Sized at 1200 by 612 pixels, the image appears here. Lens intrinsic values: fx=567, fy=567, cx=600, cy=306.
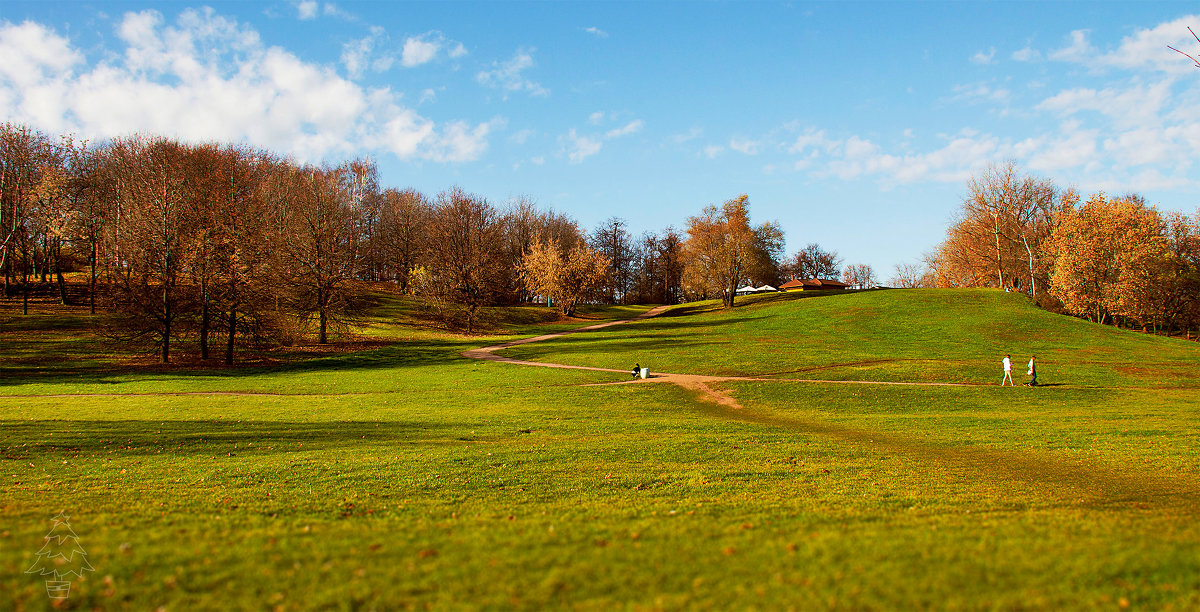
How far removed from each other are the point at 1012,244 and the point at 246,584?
310ft

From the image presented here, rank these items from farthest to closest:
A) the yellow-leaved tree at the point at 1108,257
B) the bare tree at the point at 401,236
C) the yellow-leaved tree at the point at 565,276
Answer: the bare tree at the point at 401,236
the yellow-leaved tree at the point at 565,276
the yellow-leaved tree at the point at 1108,257

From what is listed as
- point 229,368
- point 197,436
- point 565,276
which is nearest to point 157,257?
point 229,368

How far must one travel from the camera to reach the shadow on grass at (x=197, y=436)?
610 inches

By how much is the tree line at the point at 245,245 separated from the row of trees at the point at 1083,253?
28051 mm

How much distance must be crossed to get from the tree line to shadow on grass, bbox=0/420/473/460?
22867 mm

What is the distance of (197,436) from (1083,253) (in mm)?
77881

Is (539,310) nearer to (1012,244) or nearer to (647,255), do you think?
(647,255)

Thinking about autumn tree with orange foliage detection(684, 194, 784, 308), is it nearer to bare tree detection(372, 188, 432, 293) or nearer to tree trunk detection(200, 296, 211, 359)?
bare tree detection(372, 188, 432, 293)

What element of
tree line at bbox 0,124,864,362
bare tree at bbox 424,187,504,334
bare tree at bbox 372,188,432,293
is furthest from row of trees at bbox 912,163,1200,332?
bare tree at bbox 372,188,432,293

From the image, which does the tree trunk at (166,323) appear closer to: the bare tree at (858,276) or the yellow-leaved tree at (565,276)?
the yellow-leaved tree at (565,276)

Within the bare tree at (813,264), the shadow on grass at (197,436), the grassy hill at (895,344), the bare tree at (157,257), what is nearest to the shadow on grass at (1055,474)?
the shadow on grass at (197,436)

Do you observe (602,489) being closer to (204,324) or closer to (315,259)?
(204,324)

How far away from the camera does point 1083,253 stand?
60656 millimetres

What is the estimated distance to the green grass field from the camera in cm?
599
